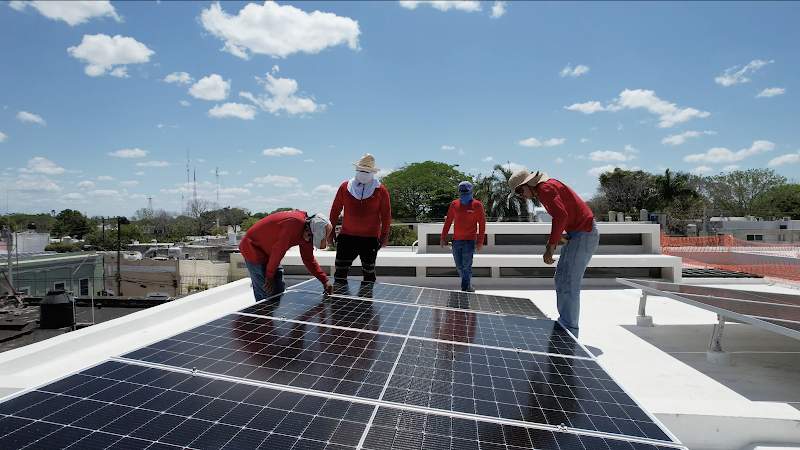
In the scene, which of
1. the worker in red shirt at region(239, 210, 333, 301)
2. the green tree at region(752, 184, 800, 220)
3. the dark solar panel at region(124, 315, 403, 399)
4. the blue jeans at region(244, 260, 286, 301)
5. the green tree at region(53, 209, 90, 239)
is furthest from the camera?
the green tree at region(53, 209, 90, 239)

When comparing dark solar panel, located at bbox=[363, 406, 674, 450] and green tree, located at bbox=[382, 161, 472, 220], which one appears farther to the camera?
green tree, located at bbox=[382, 161, 472, 220]

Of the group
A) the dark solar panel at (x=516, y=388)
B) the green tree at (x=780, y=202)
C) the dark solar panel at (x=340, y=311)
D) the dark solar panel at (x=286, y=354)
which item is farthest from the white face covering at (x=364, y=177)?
the green tree at (x=780, y=202)

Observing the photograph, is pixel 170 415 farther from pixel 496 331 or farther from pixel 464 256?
pixel 464 256

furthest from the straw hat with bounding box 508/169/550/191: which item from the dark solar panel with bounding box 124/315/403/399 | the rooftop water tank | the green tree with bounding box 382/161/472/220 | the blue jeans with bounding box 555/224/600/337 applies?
the green tree with bounding box 382/161/472/220

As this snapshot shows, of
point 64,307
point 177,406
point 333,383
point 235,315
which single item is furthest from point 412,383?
point 64,307

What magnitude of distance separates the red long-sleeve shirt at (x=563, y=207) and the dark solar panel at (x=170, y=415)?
3.51m

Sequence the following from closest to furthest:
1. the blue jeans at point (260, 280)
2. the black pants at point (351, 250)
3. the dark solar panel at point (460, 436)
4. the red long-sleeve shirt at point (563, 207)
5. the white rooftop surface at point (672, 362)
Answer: the dark solar panel at point (460, 436), the white rooftop surface at point (672, 362), the red long-sleeve shirt at point (563, 207), the blue jeans at point (260, 280), the black pants at point (351, 250)

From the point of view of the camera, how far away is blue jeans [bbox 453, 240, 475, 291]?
7.84 meters

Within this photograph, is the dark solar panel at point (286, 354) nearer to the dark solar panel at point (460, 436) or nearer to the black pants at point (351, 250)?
the dark solar panel at point (460, 436)

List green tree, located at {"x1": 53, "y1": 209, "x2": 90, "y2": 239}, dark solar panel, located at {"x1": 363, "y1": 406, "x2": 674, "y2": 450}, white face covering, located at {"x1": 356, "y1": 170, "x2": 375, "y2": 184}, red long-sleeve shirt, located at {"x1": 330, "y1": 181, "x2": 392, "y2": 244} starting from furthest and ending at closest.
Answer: green tree, located at {"x1": 53, "y1": 209, "x2": 90, "y2": 239}, red long-sleeve shirt, located at {"x1": 330, "y1": 181, "x2": 392, "y2": 244}, white face covering, located at {"x1": 356, "y1": 170, "x2": 375, "y2": 184}, dark solar panel, located at {"x1": 363, "y1": 406, "x2": 674, "y2": 450}

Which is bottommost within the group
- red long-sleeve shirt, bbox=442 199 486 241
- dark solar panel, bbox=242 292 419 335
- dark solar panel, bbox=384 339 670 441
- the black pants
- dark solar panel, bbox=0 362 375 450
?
dark solar panel, bbox=384 339 670 441

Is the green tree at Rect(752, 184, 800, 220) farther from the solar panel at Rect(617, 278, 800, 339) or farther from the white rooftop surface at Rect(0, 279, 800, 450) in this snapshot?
the solar panel at Rect(617, 278, 800, 339)

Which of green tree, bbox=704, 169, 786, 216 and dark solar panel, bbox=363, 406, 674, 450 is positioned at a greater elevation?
green tree, bbox=704, 169, 786, 216

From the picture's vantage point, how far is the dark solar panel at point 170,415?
6.48 feet
